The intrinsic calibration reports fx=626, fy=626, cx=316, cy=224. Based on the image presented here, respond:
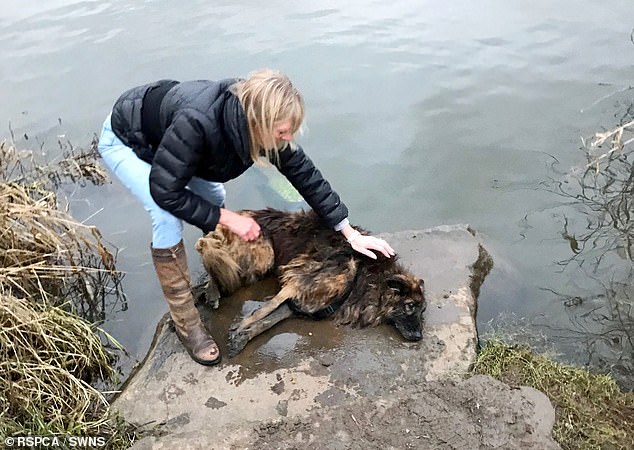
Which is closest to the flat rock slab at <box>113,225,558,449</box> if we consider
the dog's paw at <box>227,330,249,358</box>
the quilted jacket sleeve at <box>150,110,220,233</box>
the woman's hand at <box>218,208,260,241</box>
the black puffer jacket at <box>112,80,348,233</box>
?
the dog's paw at <box>227,330,249,358</box>

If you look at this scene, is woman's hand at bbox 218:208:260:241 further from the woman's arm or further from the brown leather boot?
the woman's arm

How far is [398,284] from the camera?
460 centimetres

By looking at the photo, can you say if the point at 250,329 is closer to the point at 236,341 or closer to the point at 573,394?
the point at 236,341

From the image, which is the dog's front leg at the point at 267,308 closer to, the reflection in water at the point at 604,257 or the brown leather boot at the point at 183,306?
the brown leather boot at the point at 183,306

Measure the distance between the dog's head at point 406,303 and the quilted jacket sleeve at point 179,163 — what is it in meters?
1.56

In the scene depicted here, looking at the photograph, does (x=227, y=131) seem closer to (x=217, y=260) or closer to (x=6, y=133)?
(x=217, y=260)

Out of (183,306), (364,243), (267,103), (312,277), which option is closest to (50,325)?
(183,306)

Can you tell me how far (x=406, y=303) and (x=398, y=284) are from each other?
165 millimetres

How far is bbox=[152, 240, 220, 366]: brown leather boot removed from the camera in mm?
4191

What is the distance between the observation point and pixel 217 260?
4777 millimetres

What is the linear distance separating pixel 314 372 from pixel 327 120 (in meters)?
4.26

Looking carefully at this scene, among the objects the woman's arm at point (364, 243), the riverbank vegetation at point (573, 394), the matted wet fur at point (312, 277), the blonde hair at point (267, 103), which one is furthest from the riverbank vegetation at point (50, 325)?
the riverbank vegetation at point (573, 394)

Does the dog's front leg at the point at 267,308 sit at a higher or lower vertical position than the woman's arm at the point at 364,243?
lower

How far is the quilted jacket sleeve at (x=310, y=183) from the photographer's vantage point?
13.9 feet
